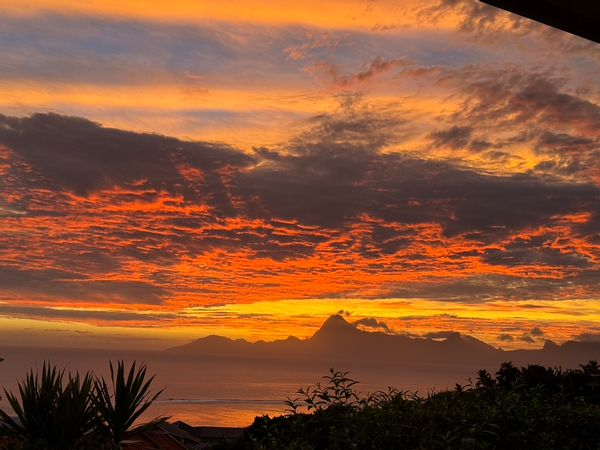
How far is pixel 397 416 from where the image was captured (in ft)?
24.4

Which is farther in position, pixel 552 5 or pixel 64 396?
pixel 64 396

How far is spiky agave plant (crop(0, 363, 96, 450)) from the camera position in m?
8.04

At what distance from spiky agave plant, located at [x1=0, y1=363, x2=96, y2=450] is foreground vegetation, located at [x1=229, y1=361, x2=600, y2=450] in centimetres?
224

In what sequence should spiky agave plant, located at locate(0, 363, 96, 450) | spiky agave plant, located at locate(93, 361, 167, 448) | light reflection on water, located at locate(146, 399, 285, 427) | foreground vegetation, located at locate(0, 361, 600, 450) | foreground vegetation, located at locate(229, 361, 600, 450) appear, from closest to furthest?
1. foreground vegetation, located at locate(229, 361, 600, 450)
2. foreground vegetation, located at locate(0, 361, 600, 450)
3. spiky agave plant, located at locate(0, 363, 96, 450)
4. spiky agave plant, located at locate(93, 361, 167, 448)
5. light reflection on water, located at locate(146, 399, 285, 427)

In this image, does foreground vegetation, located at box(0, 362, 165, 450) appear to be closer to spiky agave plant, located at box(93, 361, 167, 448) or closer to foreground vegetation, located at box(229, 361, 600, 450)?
spiky agave plant, located at box(93, 361, 167, 448)

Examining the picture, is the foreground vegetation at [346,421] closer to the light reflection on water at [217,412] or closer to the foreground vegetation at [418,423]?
the foreground vegetation at [418,423]

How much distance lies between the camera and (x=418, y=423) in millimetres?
7363

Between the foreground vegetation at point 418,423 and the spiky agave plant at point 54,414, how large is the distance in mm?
2236

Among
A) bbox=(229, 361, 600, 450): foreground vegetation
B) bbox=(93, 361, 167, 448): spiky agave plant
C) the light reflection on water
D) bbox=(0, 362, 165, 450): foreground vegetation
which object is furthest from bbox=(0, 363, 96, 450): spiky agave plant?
Result: the light reflection on water

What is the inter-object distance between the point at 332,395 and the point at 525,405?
273cm

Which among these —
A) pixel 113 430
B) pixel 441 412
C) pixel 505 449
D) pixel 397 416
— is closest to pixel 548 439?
pixel 505 449

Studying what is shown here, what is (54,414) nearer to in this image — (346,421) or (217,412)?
(346,421)

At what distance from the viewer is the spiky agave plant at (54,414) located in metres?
8.04

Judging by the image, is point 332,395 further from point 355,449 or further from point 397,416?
point 355,449
